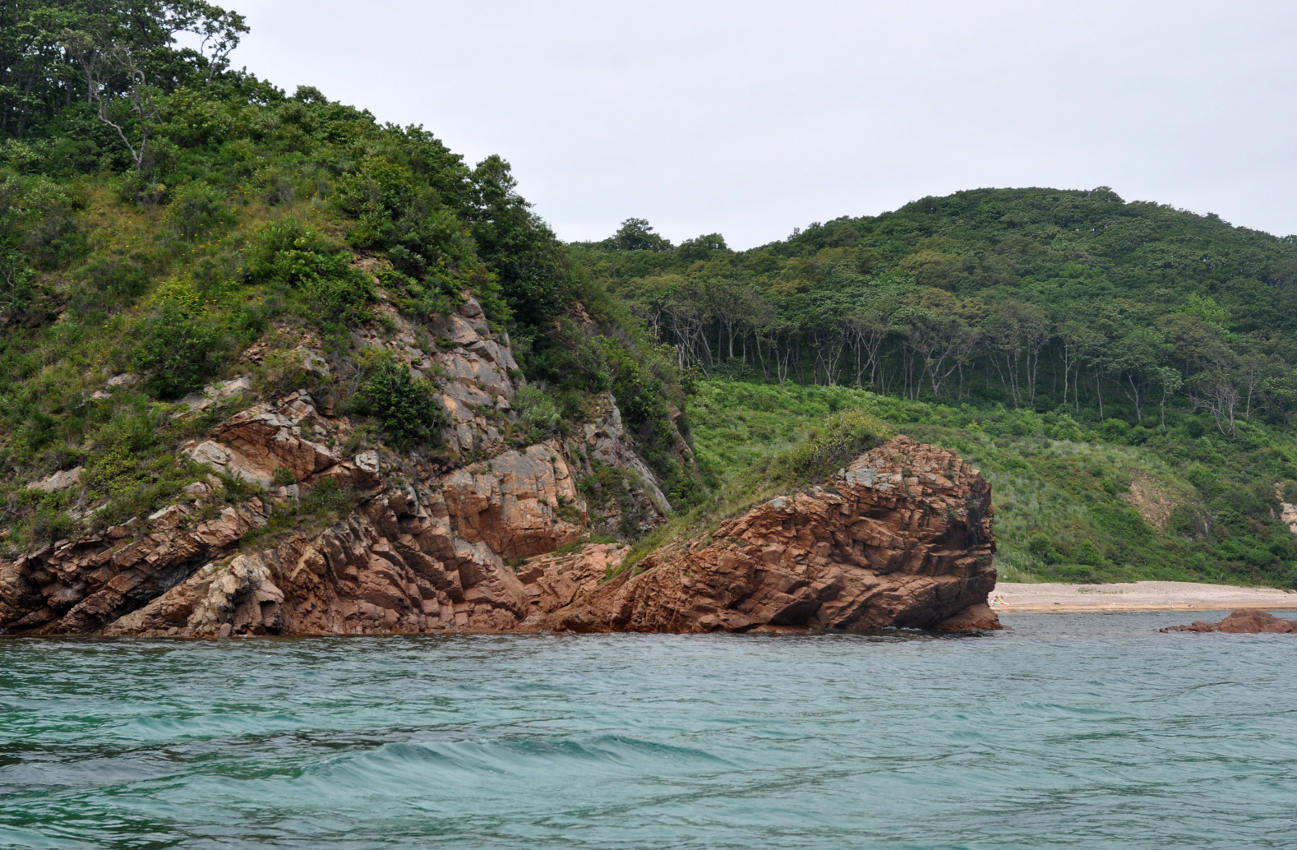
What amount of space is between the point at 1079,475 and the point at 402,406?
53.5 m

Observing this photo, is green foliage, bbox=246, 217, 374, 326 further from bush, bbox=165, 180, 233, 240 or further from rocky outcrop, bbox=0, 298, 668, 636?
bush, bbox=165, 180, 233, 240

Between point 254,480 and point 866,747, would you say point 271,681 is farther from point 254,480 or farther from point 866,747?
point 254,480

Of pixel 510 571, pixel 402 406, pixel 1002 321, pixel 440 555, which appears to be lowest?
pixel 510 571

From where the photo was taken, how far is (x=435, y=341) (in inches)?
1359

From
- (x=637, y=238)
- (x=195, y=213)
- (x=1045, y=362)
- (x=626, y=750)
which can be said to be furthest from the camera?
(x=637, y=238)

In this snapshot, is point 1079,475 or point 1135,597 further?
point 1079,475

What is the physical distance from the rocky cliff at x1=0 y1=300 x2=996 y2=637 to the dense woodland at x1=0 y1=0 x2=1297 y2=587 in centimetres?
86

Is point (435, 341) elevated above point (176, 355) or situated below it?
above

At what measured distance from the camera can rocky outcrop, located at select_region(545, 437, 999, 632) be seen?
89.9 ft

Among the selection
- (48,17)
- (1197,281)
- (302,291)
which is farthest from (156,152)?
(1197,281)

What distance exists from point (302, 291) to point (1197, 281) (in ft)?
330

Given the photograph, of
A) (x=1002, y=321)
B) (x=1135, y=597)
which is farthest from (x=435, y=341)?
(x=1002, y=321)

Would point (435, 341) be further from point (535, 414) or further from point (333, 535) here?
point (333, 535)

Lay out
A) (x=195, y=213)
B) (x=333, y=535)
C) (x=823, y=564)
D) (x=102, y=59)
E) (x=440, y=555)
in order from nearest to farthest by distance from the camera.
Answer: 1. (x=333, y=535)
2. (x=823, y=564)
3. (x=440, y=555)
4. (x=195, y=213)
5. (x=102, y=59)
